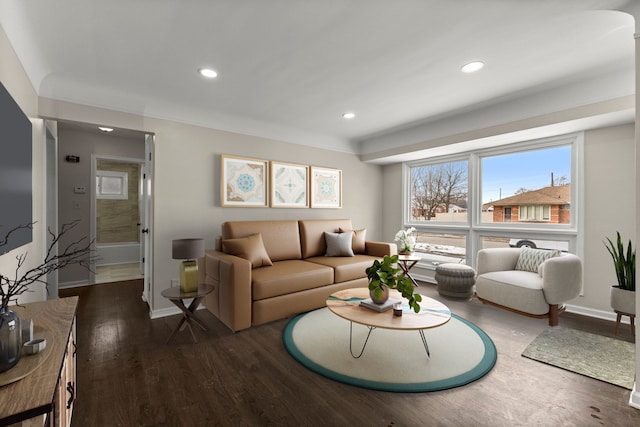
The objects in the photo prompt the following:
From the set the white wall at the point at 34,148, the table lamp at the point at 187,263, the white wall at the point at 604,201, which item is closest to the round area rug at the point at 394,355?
the table lamp at the point at 187,263

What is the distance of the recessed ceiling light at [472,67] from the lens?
2.45 meters

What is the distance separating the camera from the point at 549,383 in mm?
1966

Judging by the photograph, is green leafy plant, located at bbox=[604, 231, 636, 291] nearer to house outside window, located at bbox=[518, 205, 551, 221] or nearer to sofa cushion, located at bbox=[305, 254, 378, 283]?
house outside window, located at bbox=[518, 205, 551, 221]

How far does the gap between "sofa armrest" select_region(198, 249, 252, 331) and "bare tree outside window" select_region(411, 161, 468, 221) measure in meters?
3.41

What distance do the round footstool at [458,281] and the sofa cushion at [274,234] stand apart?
6.58ft

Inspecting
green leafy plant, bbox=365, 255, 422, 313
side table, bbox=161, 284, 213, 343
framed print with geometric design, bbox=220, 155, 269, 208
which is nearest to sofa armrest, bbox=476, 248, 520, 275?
green leafy plant, bbox=365, 255, 422, 313

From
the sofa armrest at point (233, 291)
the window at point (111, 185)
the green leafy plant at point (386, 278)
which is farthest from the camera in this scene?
the window at point (111, 185)

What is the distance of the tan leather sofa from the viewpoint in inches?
110

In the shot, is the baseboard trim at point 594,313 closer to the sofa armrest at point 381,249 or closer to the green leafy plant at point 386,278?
the sofa armrest at point 381,249

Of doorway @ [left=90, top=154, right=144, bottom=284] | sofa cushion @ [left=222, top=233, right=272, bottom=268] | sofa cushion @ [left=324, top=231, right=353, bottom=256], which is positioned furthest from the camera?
doorway @ [left=90, top=154, right=144, bottom=284]

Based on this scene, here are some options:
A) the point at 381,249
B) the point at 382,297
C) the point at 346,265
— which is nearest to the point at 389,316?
the point at 382,297

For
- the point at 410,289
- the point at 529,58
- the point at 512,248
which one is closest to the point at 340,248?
the point at 410,289

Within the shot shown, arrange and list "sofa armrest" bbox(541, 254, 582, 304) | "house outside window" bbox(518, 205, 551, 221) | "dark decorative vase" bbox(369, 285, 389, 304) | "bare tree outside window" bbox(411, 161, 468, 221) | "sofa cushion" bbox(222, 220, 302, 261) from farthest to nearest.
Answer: "bare tree outside window" bbox(411, 161, 468, 221), "house outside window" bbox(518, 205, 551, 221), "sofa cushion" bbox(222, 220, 302, 261), "sofa armrest" bbox(541, 254, 582, 304), "dark decorative vase" bbox(369, 285, 389, 304)

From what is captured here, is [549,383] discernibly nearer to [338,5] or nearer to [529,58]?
[529,58]
